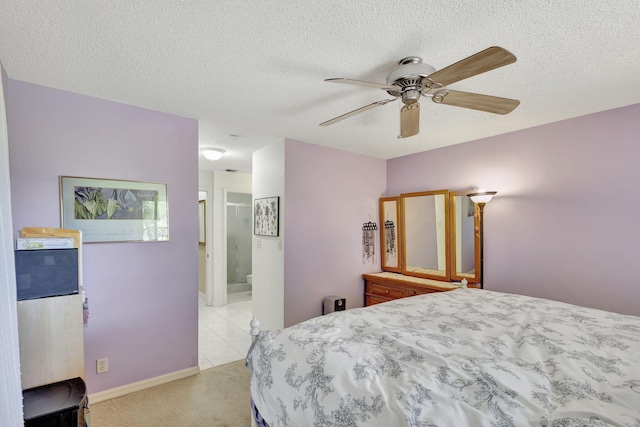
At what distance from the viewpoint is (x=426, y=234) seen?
384 cm

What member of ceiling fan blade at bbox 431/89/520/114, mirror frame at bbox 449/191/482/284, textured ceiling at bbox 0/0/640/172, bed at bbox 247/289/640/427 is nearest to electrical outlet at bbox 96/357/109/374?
bed at bbox 247/289/640/427

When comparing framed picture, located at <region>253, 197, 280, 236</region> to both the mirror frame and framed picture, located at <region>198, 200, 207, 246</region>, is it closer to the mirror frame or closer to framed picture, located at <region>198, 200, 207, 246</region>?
framed picture, located at <region>198, 200, 207, 246</region>

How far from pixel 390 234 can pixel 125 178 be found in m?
3.19

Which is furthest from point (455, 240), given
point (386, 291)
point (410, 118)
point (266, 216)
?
point (266, 216)

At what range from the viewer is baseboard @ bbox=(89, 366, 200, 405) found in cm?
231

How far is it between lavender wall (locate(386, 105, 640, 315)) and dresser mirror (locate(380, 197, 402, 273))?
3.11 feet

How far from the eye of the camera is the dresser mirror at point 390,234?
4.14 meters

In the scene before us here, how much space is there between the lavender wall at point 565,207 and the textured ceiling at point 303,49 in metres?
0.30

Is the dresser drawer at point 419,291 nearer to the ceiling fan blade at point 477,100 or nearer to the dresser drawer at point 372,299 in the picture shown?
the dresser drawer at point 372,299

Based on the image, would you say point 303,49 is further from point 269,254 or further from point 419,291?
point 419,291

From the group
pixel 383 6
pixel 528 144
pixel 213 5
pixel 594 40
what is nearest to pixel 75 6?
pixel 213 5

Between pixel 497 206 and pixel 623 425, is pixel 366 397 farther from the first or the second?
pixel 497 206

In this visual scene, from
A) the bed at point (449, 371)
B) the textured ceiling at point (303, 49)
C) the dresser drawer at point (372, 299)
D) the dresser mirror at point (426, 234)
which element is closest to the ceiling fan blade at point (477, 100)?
the textured ceiling at point (303, 49)

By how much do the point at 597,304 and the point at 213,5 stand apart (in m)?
3.53
